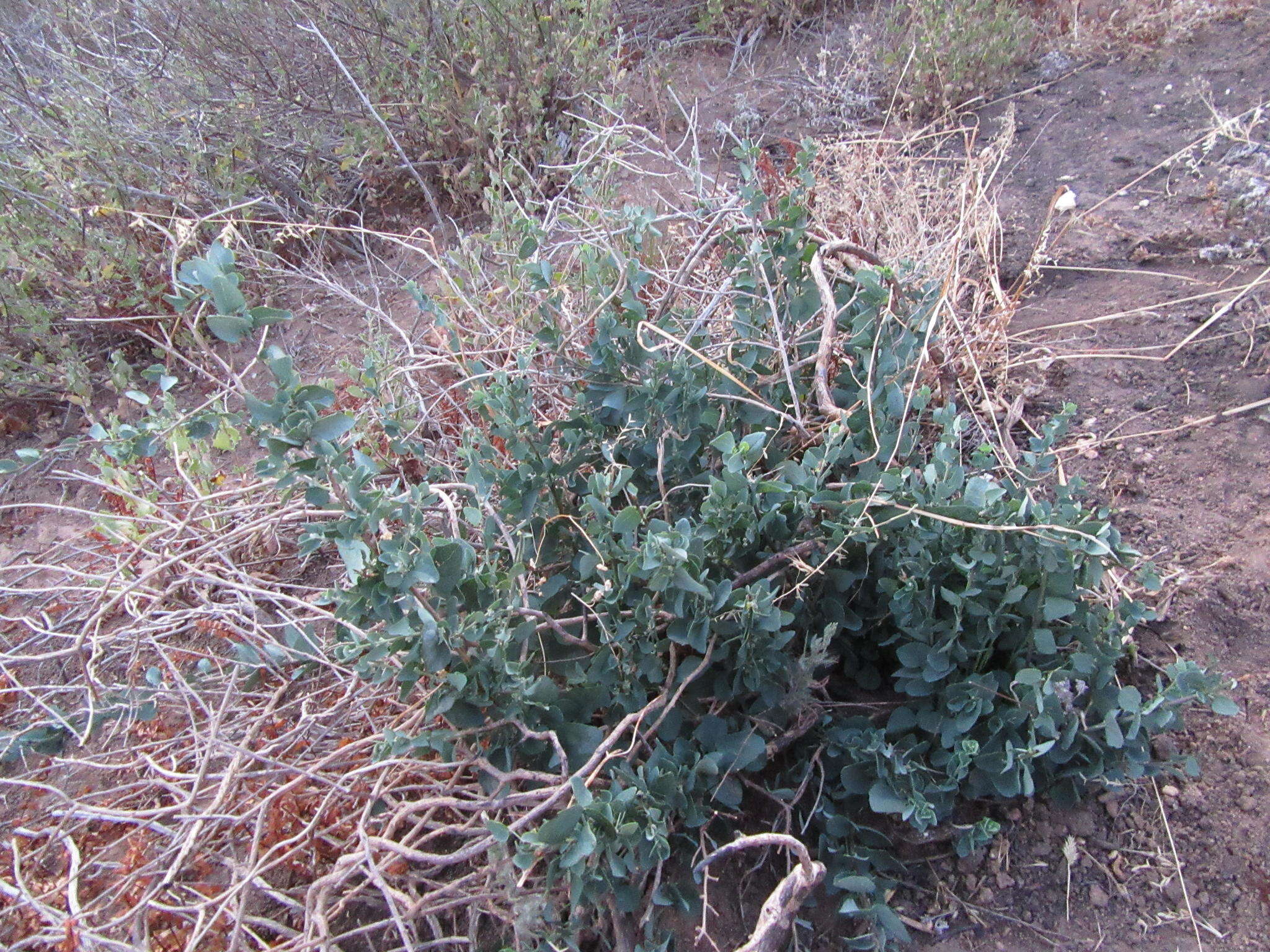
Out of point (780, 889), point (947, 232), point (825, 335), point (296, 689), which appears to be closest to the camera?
point (780, 889)

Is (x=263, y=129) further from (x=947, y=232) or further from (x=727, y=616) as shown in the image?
(x=727, y=616)

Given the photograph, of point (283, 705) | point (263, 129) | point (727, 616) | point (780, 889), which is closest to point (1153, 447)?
point (727, 616)

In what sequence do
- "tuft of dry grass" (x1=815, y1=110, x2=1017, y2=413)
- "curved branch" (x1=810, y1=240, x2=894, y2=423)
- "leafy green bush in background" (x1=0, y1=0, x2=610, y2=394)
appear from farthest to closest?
"leafy green bush in background" (x1=0, y1=0, x2=610, y2=394) < "tuft of dry grass" (x1=815, y1=110, x2=1017, y2=413) < "curved branch" (x1=810, y1=240, x2=894, y2=423)

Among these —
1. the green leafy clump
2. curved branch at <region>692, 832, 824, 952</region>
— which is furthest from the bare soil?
curved branch at <region>692, 832, 824, 952</region>

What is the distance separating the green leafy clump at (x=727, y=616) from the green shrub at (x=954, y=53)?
237cm

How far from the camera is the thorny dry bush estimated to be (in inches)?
58.5

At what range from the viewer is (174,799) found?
76.6 inches

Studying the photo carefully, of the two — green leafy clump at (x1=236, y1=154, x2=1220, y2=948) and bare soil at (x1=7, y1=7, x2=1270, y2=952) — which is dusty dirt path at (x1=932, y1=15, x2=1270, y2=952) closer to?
bare soil at (x1=7, y1=7, x2=1270, y2=952)

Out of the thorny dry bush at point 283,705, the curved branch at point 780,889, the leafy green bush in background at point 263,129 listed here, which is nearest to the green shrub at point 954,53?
the thorny dry bush at point 283,705

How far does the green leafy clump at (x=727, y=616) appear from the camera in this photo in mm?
1343

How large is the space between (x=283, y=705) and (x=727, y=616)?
3.52ft

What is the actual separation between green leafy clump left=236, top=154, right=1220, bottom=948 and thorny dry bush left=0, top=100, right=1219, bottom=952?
0.32ft

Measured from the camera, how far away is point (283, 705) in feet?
6.07

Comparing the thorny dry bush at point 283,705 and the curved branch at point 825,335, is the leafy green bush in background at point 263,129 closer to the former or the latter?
the thorny dry bush at point 283,705
